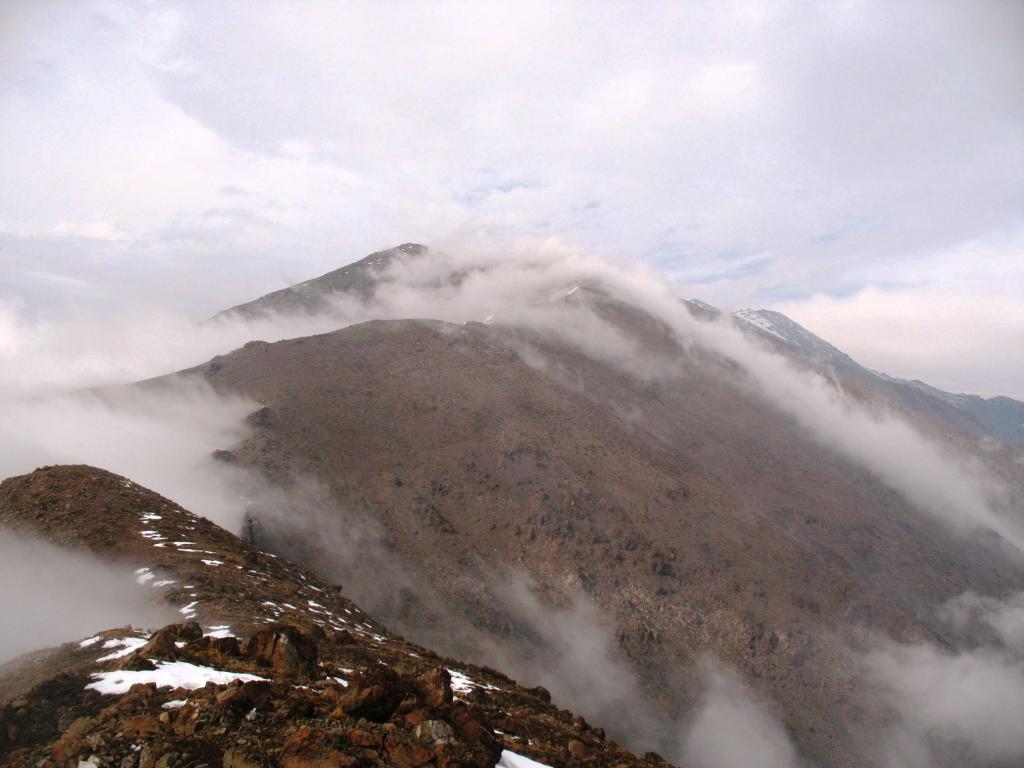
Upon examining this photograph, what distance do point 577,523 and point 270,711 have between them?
111274 mm

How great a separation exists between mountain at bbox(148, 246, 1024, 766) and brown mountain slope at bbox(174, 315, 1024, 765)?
45 cm

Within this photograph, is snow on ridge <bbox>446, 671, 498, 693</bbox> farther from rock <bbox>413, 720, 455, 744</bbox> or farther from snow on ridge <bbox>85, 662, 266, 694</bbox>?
rock <bbox>413, 720, 455, 744</bbox>

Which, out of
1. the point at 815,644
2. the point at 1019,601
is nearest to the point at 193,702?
the point at 815,644

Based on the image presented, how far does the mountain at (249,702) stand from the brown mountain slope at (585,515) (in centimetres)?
6254

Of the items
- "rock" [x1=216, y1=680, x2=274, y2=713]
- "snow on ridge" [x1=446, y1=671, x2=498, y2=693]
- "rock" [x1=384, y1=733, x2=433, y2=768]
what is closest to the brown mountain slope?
"snow on ridge" [x1=446, y1=671, x2=498, y2=693]

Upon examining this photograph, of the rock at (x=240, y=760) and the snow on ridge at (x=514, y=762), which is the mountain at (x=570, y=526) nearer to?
the snow on ridge at (x=514, y=762)

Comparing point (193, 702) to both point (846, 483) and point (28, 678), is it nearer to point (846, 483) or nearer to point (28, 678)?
point (28, 678)

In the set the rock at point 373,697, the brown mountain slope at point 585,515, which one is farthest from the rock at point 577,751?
the brown mountain slope at point 585,515

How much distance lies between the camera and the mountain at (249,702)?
11.5 meters

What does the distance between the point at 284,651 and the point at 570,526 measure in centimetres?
10478

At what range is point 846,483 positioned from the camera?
192m

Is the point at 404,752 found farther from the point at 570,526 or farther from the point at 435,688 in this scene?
the point at 570,526

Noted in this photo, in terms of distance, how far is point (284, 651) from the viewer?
1783cm

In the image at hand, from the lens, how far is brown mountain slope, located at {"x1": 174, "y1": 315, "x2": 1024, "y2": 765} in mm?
103125
